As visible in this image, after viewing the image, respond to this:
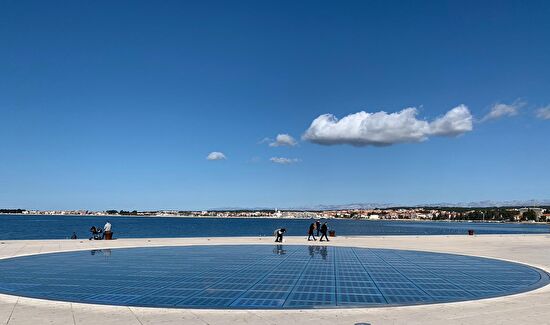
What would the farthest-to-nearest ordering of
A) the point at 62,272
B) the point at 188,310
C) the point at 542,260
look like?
the point at 542,260 → the point at 62,272 → the point at 188,310

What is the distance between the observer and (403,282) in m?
14.2

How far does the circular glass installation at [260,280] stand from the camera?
11234mm

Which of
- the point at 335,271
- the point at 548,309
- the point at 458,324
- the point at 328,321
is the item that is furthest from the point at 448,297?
the point at 335,271

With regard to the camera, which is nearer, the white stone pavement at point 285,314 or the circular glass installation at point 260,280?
the white stone pavement at point 285,314

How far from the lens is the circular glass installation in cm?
1123

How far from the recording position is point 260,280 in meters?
14.5

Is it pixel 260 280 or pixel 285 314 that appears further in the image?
pixel 260 280

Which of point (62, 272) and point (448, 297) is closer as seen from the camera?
point (448, 297)

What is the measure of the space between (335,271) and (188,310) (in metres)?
7.98

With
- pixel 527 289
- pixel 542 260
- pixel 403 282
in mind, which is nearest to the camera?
pixel 527 289

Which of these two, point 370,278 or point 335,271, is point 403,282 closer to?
point 370,278

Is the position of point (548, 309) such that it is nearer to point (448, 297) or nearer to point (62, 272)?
point (448, 297)

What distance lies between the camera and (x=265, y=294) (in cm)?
1191

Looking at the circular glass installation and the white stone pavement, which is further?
the circular glass installation
